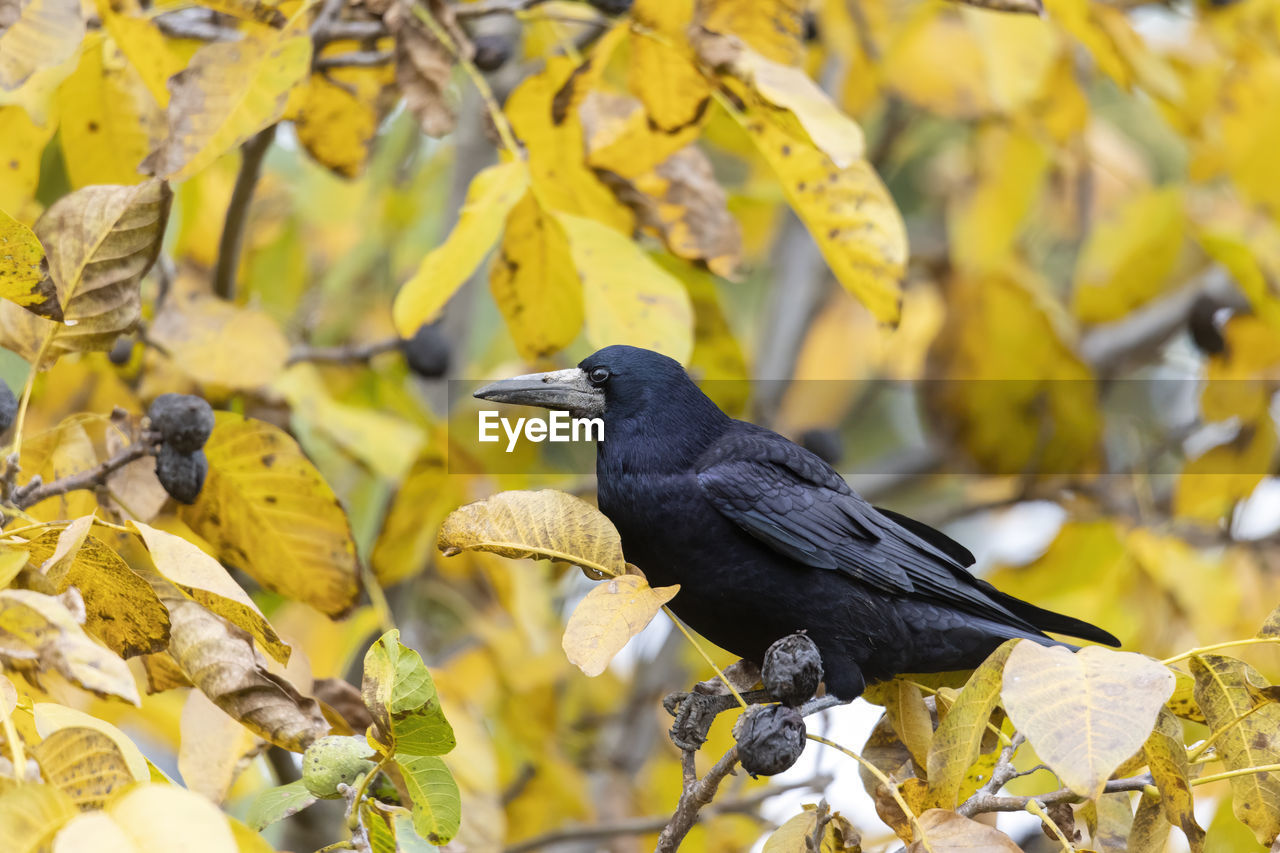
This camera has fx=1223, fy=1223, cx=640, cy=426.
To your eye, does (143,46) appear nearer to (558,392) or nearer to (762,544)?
(558,392)

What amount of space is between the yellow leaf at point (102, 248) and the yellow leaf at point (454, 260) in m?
0.43

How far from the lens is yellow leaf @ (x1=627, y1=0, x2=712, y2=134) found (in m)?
2.29

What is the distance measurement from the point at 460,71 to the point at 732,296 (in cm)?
292

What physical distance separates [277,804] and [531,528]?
21.2 inches

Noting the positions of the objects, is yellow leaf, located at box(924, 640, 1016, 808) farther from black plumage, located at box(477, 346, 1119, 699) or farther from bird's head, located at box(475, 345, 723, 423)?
bird's head, located at box(475, 345, 723, 423)

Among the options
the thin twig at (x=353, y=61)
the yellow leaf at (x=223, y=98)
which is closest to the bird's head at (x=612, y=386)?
the yellow leaf at (x=223, y=98)

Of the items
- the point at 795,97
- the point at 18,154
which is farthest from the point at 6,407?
the point at 795,97

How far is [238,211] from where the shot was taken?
8.64ft

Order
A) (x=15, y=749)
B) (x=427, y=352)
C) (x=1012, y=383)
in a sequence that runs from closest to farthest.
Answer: (x=15, y=749) → (x=427, y=352) → (x=1012, y=383)

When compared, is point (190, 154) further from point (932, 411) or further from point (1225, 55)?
point (1225, 55)

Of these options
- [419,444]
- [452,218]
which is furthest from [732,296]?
[419,444]

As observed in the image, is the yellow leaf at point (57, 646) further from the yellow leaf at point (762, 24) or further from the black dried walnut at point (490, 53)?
the black dried walnut at point (490, 53)

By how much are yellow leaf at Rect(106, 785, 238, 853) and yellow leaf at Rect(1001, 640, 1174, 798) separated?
2.72 feet

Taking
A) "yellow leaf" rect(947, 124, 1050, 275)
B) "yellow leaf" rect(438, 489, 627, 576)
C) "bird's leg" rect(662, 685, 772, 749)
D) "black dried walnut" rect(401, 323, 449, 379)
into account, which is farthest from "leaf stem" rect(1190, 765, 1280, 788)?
"yellow leaf" rect(947, 124, 1050, 275)
